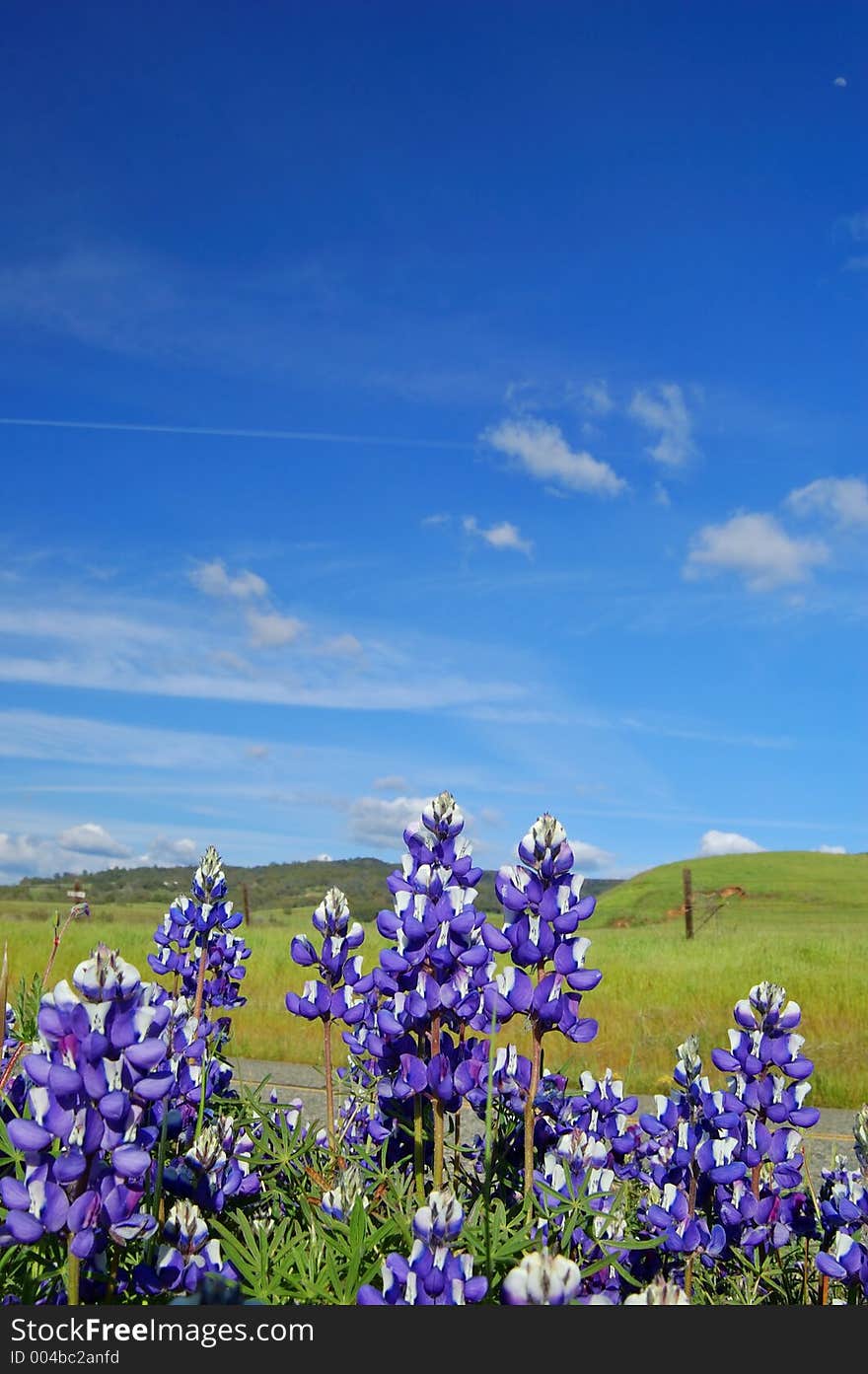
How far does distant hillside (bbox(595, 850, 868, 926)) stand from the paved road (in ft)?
113

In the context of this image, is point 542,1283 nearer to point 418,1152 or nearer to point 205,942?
point 418,1152

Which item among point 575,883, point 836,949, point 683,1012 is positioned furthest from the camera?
point 836,949

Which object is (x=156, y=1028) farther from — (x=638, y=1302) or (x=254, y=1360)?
(x=638, y=1302)

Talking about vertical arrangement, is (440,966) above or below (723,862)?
below

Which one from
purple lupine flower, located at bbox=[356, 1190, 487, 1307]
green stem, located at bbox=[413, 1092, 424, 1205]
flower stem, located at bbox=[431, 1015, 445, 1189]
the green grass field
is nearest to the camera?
purple lupine flower, located at bbox=[356, 1190, 487, 1307]

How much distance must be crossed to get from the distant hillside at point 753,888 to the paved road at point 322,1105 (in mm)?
34504

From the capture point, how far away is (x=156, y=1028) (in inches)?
91.0

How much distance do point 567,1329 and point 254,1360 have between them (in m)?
0.63

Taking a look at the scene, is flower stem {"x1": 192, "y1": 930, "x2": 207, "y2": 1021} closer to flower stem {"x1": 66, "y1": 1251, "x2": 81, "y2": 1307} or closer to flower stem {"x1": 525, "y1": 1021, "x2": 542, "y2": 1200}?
flower stem {"x1": 525, "y1": 1021, "x2": 542, "y2": 1200}

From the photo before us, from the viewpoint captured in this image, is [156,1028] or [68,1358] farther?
[156,1028]

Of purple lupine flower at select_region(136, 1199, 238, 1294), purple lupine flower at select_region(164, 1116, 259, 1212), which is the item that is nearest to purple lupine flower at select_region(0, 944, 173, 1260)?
purple lupine flower at select_region(136, 1199, 238, 1294)

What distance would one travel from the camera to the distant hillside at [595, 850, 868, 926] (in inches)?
2317

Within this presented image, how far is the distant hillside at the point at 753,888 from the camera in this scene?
193 feet

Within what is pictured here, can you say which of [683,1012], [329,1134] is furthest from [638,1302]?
[683,1012]
